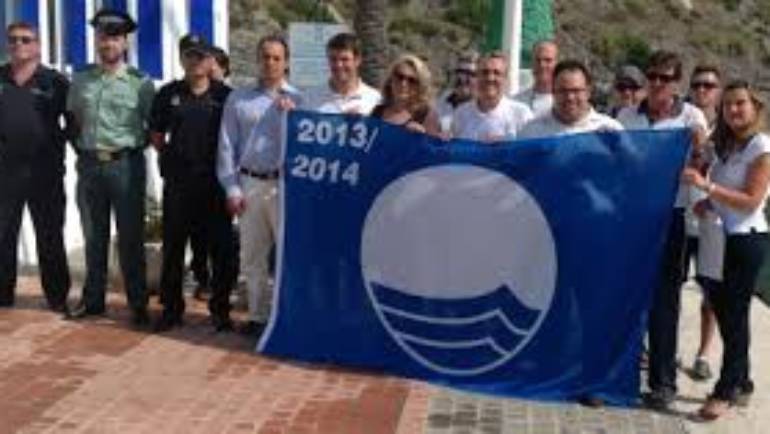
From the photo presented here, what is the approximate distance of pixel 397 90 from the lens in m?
7.99

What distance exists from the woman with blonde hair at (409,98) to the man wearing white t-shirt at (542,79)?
38.6 inches

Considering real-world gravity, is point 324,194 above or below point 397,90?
below

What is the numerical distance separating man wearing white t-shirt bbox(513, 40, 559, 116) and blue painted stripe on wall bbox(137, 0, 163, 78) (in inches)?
184

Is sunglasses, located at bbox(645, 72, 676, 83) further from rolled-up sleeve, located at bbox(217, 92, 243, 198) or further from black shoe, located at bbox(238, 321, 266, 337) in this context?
black shoe, located at bbox(238, 321, 266, 337)

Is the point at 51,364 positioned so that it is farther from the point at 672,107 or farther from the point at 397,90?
the point at 672,107

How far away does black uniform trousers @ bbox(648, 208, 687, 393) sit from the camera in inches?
293

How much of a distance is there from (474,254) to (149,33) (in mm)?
5883

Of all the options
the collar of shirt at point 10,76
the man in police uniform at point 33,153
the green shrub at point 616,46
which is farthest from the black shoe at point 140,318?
the green shrub at point 616,46

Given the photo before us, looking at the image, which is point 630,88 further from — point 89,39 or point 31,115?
point 89,39

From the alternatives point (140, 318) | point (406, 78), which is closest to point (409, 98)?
point (406, 78)

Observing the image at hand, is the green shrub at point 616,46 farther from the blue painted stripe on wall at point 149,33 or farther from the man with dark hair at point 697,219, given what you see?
the man with dark hair at point 697,219

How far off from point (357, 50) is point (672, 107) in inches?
74.0

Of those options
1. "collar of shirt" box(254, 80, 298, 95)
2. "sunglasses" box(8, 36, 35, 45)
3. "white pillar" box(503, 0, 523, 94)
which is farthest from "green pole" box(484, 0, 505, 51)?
"sunglasses" box(8, 36, 35, 45)

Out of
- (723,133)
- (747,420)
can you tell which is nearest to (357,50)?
(723,133)
